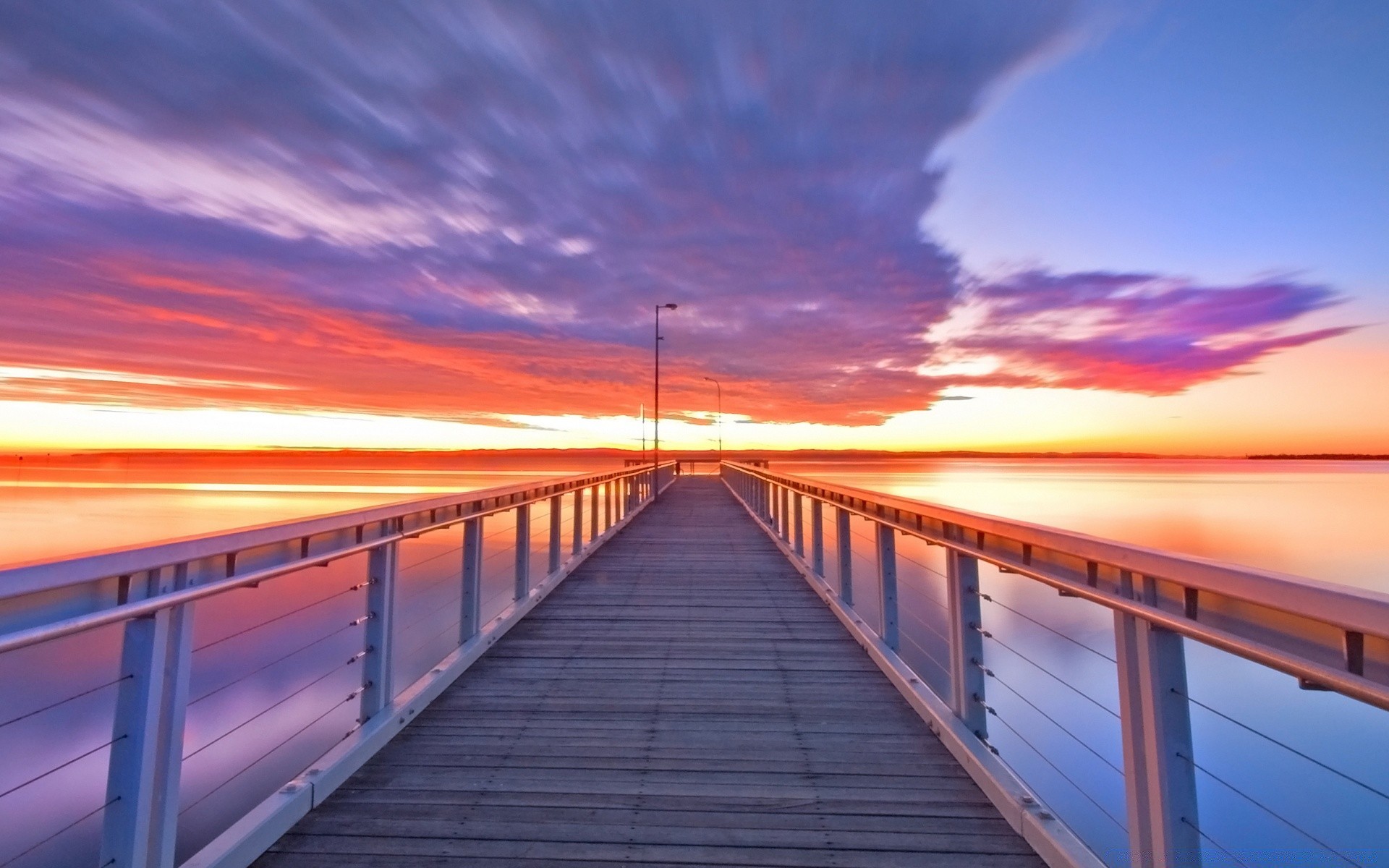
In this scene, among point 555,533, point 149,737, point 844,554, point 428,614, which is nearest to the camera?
point 149,737

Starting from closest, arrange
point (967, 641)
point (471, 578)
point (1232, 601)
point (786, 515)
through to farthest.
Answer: point (1232, 601), point (967, 641), point (471, 578), point (786, 515)

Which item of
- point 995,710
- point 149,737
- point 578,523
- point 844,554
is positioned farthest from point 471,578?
point 995,710

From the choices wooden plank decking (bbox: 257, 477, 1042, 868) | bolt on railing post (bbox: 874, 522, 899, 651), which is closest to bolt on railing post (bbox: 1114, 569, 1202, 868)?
wooden plank decking (bbox: 257, 477, 1042, 868)

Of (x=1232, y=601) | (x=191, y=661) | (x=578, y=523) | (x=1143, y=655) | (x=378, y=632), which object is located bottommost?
(x=191, y=661)

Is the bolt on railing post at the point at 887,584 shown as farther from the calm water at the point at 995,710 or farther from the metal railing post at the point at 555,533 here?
the metal railing post at the point at 555,533

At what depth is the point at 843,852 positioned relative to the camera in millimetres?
2219

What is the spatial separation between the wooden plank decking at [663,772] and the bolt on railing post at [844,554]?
541 mm

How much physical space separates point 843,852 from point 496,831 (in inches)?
47.3

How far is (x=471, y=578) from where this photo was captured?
4.22m

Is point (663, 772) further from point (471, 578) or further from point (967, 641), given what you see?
point (471, 578)

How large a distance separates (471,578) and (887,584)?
262cm

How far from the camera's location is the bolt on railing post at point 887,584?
4012 mm

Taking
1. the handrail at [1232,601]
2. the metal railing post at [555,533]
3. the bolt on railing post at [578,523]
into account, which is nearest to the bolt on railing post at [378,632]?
the handrail at [1232,601]

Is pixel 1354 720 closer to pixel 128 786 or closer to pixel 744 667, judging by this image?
pixel 744 667
